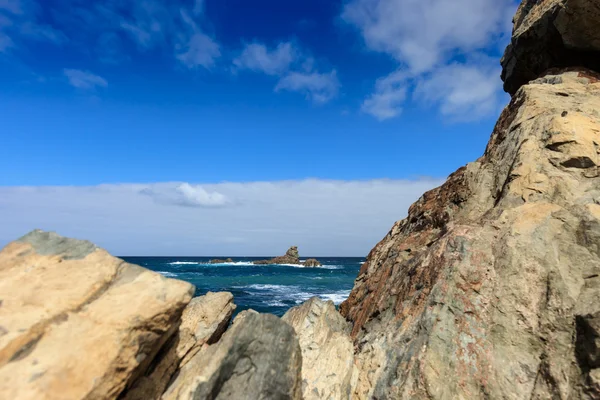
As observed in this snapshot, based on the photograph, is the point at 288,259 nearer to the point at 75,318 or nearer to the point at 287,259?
the point at 287,259

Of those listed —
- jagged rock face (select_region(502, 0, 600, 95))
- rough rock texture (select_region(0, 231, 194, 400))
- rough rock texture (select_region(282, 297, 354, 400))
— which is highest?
jagged rock face (select_region(502, 0, 600, 95))

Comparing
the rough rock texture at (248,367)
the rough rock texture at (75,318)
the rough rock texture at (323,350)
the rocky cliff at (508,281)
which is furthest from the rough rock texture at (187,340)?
the rocky cliff at (508,281)

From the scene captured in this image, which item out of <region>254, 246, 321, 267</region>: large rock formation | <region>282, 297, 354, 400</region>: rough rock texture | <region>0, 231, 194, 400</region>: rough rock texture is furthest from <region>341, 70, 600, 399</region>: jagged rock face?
<region>254, 246, 321, 267</region>: large rock formation

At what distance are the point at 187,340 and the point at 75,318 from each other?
3173 mm

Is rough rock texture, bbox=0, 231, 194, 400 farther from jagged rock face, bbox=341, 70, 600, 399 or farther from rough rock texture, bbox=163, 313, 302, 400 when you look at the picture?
jagged rock face, bbox=341, 70, 600, 399

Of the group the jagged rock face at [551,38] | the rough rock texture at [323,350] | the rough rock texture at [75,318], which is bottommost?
the rough rock texture at [323,350]

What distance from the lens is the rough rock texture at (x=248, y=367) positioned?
21.7 ft

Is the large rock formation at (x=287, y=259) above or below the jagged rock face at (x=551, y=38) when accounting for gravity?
below

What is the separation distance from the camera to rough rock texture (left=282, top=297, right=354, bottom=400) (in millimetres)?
8773

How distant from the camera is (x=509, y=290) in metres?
8.39

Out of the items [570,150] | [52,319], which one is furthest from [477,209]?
[52,319]

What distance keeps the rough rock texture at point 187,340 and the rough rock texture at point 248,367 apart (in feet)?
0.92

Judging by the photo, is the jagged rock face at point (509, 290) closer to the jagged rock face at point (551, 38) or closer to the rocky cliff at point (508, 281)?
the rocky cliff at point (508, 281)

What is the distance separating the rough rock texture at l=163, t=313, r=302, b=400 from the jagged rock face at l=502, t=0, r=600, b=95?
1619 cm
